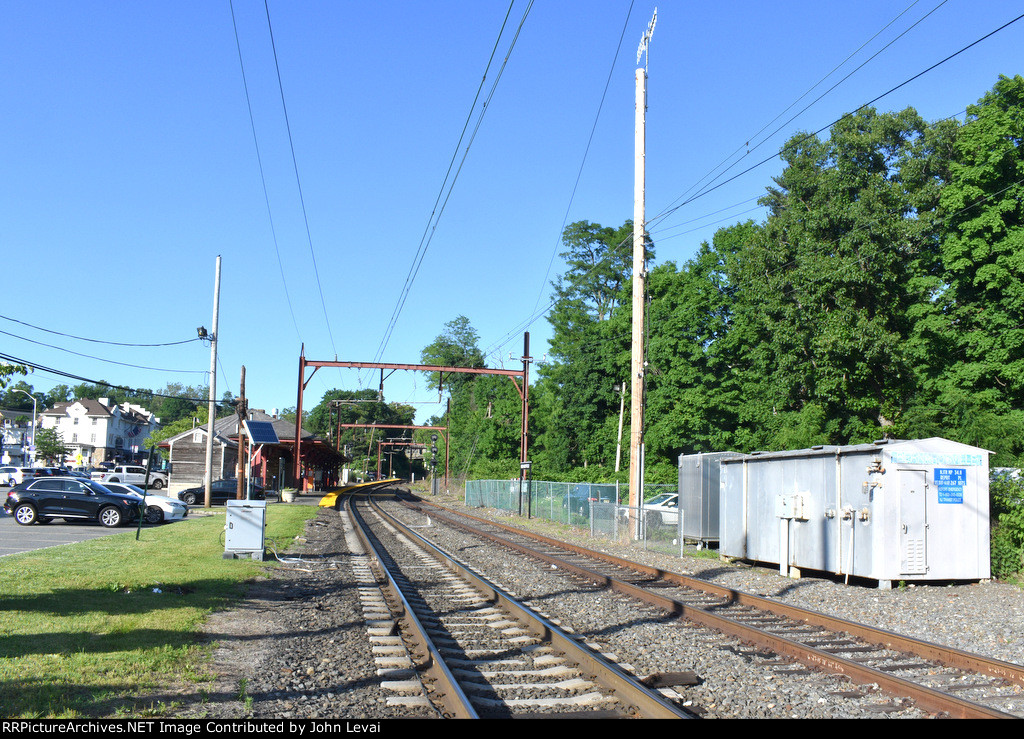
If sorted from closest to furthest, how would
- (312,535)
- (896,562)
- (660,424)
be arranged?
(896,562) < (312,535) < (660,424)

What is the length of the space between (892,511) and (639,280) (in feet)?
36.3

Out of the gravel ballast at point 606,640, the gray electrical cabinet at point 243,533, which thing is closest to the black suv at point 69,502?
the gray electrical cabinet at point 243,533

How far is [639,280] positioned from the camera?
23.7 metres

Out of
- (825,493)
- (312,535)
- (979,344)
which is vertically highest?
(979,344)

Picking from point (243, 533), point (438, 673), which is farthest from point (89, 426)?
point (438, 673)

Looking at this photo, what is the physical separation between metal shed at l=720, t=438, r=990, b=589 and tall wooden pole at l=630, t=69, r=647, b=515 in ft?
23.1

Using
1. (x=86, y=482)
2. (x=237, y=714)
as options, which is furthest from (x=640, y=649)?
(x=86, y=482)

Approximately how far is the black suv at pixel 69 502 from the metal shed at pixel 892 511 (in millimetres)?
21643

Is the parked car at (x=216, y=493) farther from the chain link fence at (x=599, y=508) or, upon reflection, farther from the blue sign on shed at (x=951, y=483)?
the blue sign on shed at (x=951, y=483)

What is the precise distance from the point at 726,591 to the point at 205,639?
796cm

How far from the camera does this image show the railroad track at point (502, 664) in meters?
6.47

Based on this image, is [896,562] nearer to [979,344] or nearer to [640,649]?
[640,649]

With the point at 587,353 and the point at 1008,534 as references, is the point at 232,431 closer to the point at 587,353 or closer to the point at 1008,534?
the point at 587,353

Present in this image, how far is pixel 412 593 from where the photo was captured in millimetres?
13336
